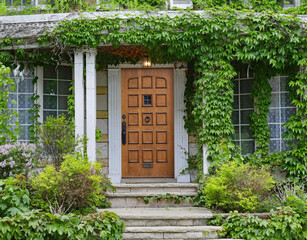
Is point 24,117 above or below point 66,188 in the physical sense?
above

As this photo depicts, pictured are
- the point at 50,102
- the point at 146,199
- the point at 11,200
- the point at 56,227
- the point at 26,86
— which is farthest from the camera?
the point at 50,102

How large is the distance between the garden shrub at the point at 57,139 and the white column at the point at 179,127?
2237 mm

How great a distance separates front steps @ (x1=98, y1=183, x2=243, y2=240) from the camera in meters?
5.64

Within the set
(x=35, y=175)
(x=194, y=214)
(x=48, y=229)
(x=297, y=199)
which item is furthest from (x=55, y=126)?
(x=297, y=199)

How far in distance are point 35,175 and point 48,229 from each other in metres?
1.61

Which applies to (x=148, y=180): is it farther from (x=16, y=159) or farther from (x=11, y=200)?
(x=11, y=200)

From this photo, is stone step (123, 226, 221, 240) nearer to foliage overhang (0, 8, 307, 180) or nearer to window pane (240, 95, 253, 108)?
foliage overhang (0, 8, 307, 180)

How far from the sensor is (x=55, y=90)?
8.22 metres

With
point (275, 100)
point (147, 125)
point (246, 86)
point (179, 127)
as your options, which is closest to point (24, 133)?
point (147, 125)

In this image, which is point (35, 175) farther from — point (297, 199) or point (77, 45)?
point (297, 199)

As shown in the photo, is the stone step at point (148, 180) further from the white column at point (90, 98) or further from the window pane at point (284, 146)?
the window pane at point (284, 146)

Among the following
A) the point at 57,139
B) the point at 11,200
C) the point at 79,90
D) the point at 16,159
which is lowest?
the point at 11,200

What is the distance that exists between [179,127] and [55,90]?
8.74 ft

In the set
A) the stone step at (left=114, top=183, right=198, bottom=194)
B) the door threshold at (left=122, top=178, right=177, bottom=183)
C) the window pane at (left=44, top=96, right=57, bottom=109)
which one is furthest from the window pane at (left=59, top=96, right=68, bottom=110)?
the stone step at (left=114, top=183, right=198, bottom=194)
